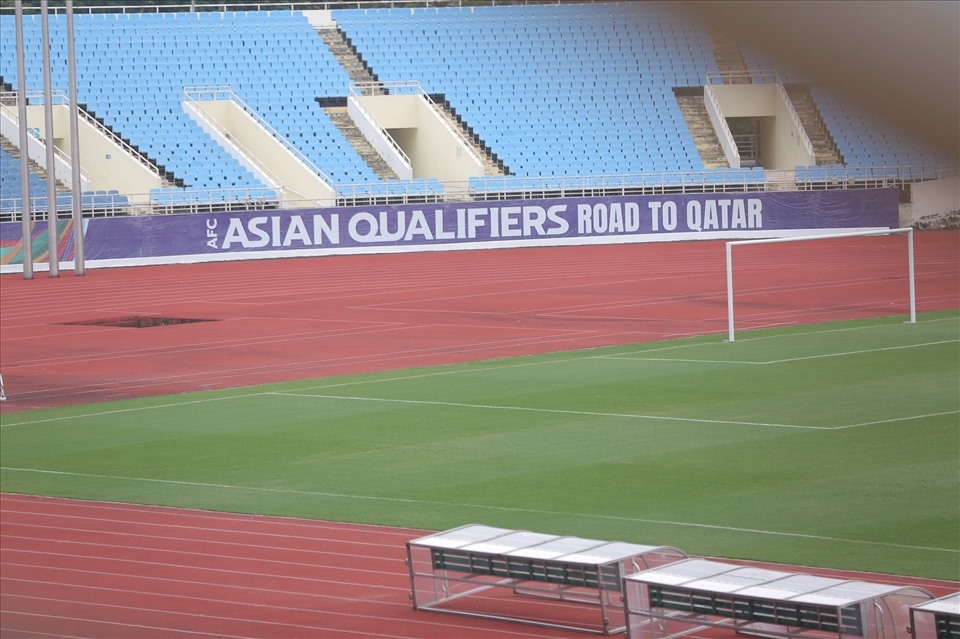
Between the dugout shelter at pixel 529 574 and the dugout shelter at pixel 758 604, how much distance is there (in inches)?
14.5

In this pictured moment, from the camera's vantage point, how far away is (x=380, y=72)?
44.4 meters

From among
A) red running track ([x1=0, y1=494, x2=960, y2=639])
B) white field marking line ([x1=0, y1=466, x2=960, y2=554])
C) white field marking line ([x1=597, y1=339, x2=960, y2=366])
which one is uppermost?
white field marking line ([x1=597, y1=339, x2=960, y2=366])

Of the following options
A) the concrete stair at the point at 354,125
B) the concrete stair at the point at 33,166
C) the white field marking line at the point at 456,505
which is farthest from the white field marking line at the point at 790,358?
the concrete stair at the point at 354,125

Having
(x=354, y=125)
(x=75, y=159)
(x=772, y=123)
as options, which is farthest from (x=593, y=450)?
(x=772, y=123)

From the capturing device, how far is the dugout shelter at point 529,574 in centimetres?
668

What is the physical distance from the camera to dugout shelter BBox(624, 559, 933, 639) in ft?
17.8

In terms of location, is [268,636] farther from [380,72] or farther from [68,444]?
[380,72]

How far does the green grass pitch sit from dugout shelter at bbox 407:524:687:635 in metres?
1.27

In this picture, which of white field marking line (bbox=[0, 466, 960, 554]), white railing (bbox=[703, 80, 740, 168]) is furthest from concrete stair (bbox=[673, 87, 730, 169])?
white field marking line (bbox=[0, 466, 960, 554])

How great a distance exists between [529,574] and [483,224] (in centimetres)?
3125

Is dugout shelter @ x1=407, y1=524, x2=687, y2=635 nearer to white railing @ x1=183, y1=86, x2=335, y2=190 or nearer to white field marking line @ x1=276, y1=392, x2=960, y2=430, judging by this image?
white field marking line @ x1=276, y1=392, x2=960, y2=430

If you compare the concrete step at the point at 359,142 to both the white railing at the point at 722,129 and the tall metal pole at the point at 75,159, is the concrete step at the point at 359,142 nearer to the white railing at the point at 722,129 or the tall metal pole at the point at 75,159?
the white railing at the point at 722,129

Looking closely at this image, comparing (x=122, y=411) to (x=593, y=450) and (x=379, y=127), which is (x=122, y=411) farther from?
(x=379, y=127)

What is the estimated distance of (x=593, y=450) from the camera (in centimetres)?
1186
